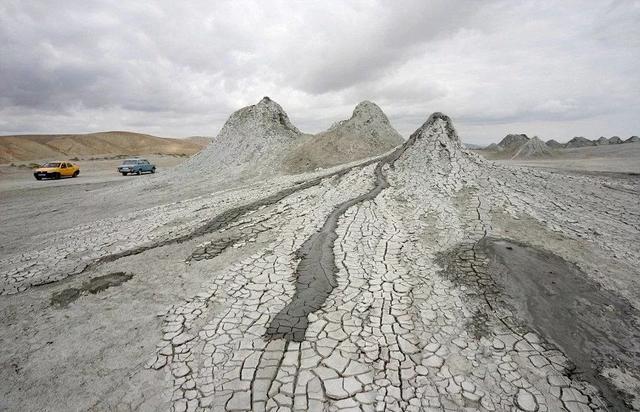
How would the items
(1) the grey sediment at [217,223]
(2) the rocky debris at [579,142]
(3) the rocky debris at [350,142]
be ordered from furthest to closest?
(2) the rocky debris at [579,142], (3) the rocky debris at [350,142], (1) the grey sediment at [217,223]

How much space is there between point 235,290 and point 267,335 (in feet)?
4.16

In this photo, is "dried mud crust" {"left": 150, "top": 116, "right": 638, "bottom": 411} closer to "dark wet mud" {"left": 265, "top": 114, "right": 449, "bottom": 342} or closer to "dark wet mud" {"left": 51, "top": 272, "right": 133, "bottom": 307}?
"dark wet mud" {"left": 265, "top": 114, "right": 449, "bottom": 342}

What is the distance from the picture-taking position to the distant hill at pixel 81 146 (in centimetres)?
5972

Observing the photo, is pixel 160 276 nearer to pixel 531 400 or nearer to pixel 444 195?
pixel 531 400

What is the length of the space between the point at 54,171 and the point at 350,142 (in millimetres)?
20885

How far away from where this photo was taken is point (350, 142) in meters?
17.3

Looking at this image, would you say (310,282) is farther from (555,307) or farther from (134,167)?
(134,167)

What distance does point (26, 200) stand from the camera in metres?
14.6

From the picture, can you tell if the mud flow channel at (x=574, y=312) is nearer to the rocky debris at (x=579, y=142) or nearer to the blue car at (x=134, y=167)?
the blue car at (x=134, y=167)

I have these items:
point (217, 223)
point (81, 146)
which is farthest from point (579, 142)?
point (81, 146)

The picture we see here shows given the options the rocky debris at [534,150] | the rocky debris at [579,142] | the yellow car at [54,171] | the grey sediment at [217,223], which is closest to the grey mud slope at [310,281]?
the grey sediment at [217,223]

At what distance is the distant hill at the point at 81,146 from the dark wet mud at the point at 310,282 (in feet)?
212

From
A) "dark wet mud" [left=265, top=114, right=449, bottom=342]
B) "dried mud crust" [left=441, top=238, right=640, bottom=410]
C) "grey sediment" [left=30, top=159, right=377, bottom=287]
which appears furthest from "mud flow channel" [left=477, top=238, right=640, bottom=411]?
"grey sediment" [left=30, top=159, right=377, bottom=287]

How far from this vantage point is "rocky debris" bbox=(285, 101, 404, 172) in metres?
16.1
